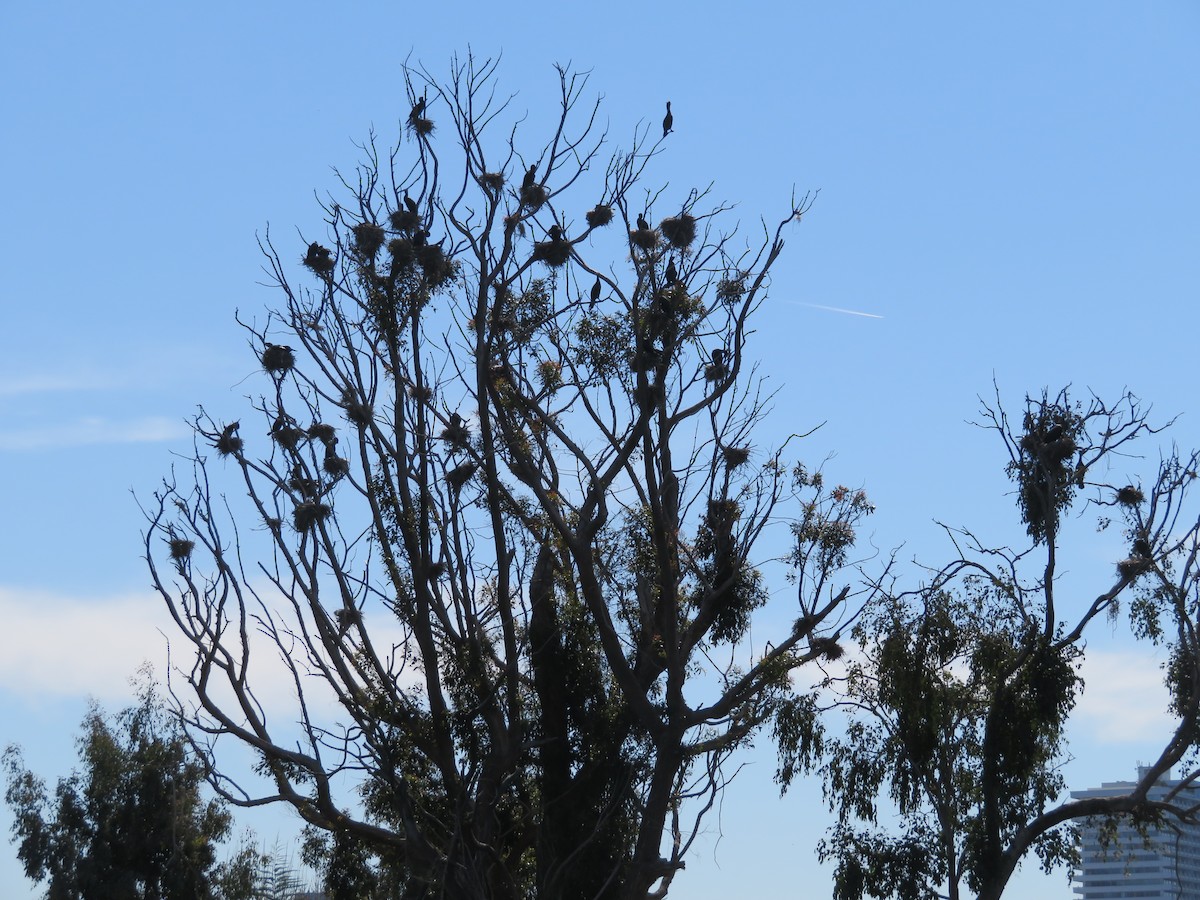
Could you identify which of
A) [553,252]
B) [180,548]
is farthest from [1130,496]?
[180,548]

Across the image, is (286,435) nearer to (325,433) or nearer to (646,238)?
(325,433)

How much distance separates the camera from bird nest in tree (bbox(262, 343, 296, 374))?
22.1 m

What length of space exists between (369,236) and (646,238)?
12.4ft

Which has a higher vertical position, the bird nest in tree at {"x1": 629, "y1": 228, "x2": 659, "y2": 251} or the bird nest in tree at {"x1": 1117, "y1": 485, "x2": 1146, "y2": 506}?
the bird nest in tree at {"x1": 629, "y1": 228, "x2": 659, "y2": 251}

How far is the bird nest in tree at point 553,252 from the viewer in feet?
69.9

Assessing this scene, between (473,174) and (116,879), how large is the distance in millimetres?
20841

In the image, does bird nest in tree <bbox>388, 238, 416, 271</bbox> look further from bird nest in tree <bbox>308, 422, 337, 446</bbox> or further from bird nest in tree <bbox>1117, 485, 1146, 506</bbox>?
bird nest in tree <bbox>1117, 485, 1146, 506</bbox>

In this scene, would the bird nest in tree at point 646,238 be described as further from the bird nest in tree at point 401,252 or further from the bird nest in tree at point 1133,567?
the bird nest in tree at point 1133,567

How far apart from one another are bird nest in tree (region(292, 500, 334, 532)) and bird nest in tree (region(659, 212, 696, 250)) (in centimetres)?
620

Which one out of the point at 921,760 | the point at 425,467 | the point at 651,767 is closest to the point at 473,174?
the point at 425,467

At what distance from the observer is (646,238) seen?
21562 mm

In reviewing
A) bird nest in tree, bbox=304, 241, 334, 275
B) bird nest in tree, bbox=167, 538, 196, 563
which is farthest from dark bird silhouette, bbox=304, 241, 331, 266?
bird nest in tree, bbox=167, 538, 196, 563

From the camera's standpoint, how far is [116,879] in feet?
115

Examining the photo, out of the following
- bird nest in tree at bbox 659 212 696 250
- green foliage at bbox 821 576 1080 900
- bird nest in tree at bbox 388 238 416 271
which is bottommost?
green foliage at bbox 821 576 1080 900
